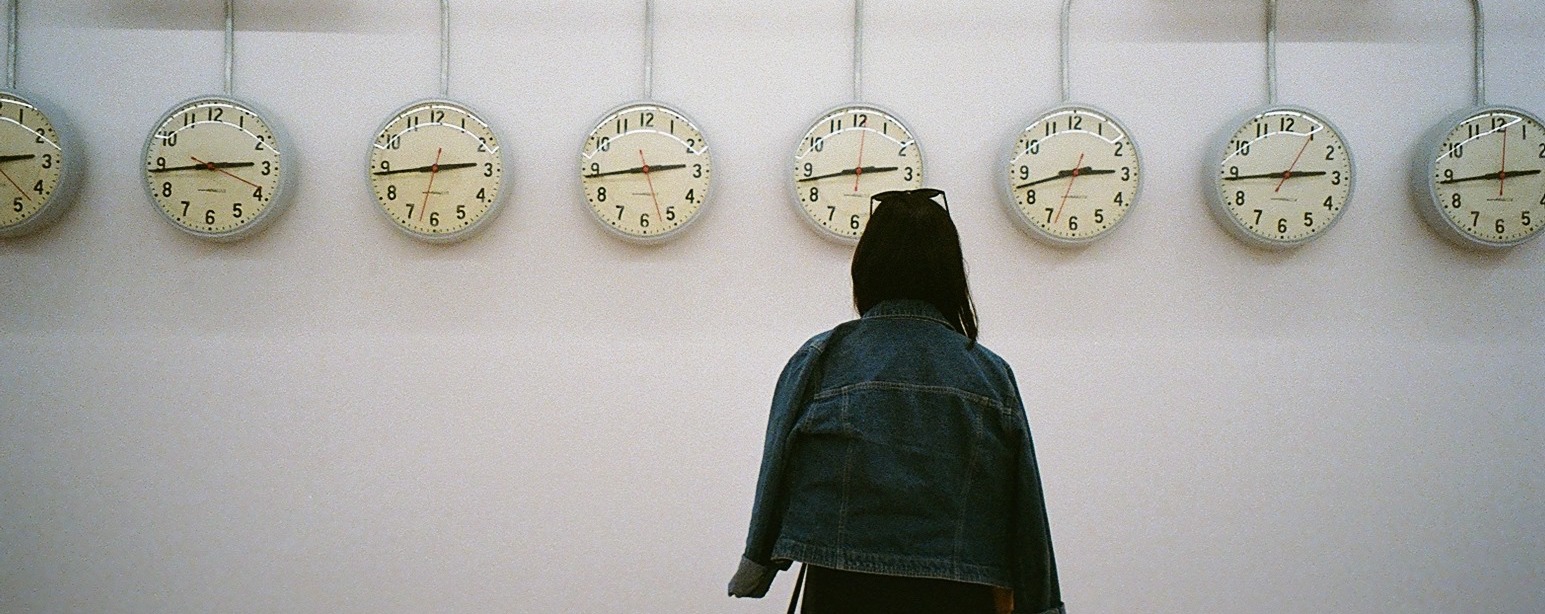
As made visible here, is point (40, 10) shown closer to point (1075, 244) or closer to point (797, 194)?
point (797, 194)

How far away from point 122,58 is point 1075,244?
2.45 m

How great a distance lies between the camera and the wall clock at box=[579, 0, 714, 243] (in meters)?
2.37

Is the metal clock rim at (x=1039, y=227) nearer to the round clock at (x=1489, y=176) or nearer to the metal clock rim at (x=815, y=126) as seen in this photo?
the metal clock rim at (x=815, y=126)

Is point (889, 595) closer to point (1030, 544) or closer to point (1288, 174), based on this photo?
point (1030, 544)

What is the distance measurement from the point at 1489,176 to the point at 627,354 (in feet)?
7.16

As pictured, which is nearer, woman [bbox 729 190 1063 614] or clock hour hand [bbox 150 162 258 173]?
woman [bbox 729 190 1063 614]

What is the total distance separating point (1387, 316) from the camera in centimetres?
Result: 247

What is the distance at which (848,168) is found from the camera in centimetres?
237

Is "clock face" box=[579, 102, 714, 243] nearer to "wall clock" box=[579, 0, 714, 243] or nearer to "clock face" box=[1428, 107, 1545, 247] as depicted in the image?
"wall clock" box=[579, 0, 714, 243]

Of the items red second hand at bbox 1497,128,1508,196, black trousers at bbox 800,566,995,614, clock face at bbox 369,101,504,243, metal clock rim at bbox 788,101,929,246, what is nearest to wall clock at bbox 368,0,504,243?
clock face at bbox 369,101,504,243

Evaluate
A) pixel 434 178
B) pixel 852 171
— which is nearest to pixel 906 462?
pixel 852 171

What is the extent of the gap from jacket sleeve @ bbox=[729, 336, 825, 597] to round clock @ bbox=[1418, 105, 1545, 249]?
188cm

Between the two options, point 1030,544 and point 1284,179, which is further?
point 1284,179

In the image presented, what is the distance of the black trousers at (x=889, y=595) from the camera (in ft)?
4.56
